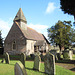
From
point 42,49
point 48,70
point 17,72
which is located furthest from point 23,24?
point 17,72

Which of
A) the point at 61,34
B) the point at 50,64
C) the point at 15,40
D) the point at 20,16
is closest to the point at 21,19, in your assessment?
the point at 20,16

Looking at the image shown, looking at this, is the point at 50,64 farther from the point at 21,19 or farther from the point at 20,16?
the point at 20,16

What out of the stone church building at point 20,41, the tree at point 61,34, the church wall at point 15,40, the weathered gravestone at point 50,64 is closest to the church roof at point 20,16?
the stone church building at point 20,41

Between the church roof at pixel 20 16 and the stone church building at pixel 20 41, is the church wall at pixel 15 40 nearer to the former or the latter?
the stone church building at pixel 20 41

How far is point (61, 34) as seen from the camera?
2925 centimetres

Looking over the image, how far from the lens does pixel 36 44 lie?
27391 millimetres

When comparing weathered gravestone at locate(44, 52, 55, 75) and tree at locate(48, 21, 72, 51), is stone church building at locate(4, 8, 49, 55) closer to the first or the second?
tree at locate(48, 21, 72, 51)

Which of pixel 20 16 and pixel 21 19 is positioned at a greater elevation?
pixel 20 16

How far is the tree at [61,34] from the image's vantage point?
2945 cm

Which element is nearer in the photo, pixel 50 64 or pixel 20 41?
pixel 50 64

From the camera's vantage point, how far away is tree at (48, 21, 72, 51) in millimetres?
29453

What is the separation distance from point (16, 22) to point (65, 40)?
1735 cm

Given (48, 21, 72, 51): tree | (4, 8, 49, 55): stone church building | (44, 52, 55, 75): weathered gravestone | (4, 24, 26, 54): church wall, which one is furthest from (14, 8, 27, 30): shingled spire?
(44, 52, 55, 75): weathered gravestone

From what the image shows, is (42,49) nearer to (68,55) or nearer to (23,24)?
(23,24)
